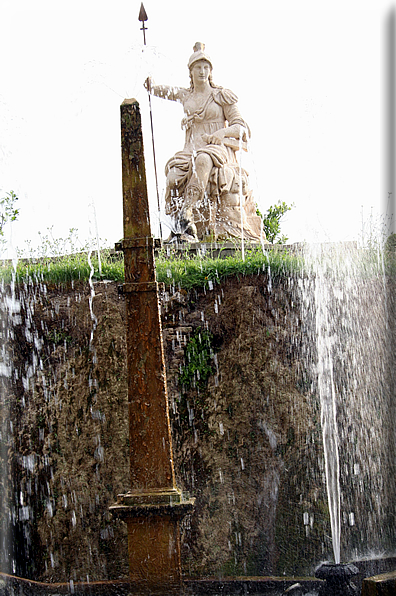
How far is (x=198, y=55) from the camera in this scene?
816 centimetres

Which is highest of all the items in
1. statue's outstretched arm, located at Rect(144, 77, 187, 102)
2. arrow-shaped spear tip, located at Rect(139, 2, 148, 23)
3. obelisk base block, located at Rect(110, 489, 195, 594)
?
arrow-shaped spear tip, located at Rect(139, 2, 148, 23)

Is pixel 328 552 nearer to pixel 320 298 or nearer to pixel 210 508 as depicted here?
pixel 210 508

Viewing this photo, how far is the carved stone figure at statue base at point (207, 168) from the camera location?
7.68 m

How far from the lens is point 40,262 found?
6.70 metres

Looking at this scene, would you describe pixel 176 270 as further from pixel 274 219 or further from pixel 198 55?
pixel 274 219

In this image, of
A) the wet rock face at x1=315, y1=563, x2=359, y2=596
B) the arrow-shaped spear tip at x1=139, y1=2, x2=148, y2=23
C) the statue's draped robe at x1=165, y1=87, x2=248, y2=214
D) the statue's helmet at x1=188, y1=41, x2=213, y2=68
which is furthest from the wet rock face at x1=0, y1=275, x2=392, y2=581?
the arrow-shaped spear tip at x1=139, y1=2, x2=148, y2=23

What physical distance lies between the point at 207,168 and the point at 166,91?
145 centimetres

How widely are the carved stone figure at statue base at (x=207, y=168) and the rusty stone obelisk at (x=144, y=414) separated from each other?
4.29 meters

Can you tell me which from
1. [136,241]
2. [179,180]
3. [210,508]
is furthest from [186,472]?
[179,180]

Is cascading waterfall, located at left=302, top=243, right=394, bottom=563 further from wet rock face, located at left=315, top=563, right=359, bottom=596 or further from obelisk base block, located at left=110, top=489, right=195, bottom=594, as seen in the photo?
obelisk base block, located at left=110, top=489, right=195, bottom=594

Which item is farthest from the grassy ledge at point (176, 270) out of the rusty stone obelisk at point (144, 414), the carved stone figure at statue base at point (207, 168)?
the rusty stone obelisk at point (144, 414)

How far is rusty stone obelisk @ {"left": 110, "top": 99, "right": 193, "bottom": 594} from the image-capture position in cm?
271

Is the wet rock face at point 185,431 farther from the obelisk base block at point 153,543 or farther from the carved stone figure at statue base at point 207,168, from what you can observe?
the obelisk base block at point 153,543

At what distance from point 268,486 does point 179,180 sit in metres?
4.27
